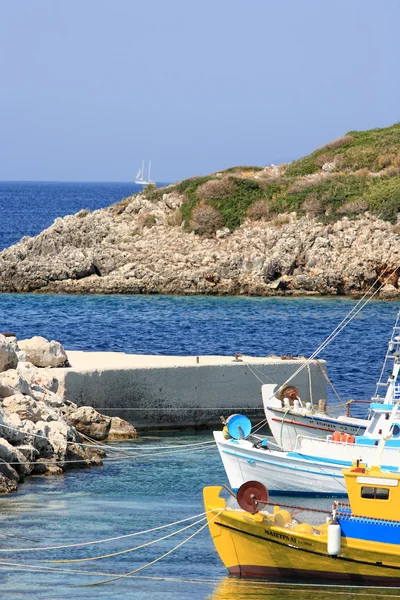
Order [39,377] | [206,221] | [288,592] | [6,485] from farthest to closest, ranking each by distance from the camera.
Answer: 1. [206,221]
2. [39,377]
3. [6,485]
4. [288,592]

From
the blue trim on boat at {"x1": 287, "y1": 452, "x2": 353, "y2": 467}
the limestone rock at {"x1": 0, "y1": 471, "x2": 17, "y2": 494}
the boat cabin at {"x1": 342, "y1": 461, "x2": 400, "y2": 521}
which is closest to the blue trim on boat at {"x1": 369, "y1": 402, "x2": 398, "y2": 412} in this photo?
the blue trim on boat at {"x1": 287, "y1": 452, "x2": 353, "y2": 467}

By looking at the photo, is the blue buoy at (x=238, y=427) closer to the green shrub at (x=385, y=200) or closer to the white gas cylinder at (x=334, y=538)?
the white gas cylinder at (x=334, y=538)

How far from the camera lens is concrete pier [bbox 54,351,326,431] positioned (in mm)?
25391

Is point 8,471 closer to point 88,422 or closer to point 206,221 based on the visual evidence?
point 88,422

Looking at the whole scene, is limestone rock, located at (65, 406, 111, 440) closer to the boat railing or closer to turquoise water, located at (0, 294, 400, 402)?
the boat railing

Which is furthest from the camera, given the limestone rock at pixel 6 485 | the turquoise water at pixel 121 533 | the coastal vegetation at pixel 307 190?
the coastal vegetation at pixel 307 190

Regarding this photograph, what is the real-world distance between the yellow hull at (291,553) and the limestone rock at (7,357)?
824 centimetres

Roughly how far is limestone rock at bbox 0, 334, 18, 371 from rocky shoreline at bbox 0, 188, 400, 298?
3444 cm

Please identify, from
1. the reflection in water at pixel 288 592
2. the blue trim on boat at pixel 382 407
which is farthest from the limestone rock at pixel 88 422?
the reflection in water at pixel 288 592

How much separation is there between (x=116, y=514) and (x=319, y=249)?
41294mm

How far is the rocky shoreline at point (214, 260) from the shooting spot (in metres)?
57.7

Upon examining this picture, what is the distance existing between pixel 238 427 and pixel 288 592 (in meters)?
5.70

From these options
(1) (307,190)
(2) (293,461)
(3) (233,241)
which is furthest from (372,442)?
(1) (307,190)

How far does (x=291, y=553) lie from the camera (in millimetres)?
15484
